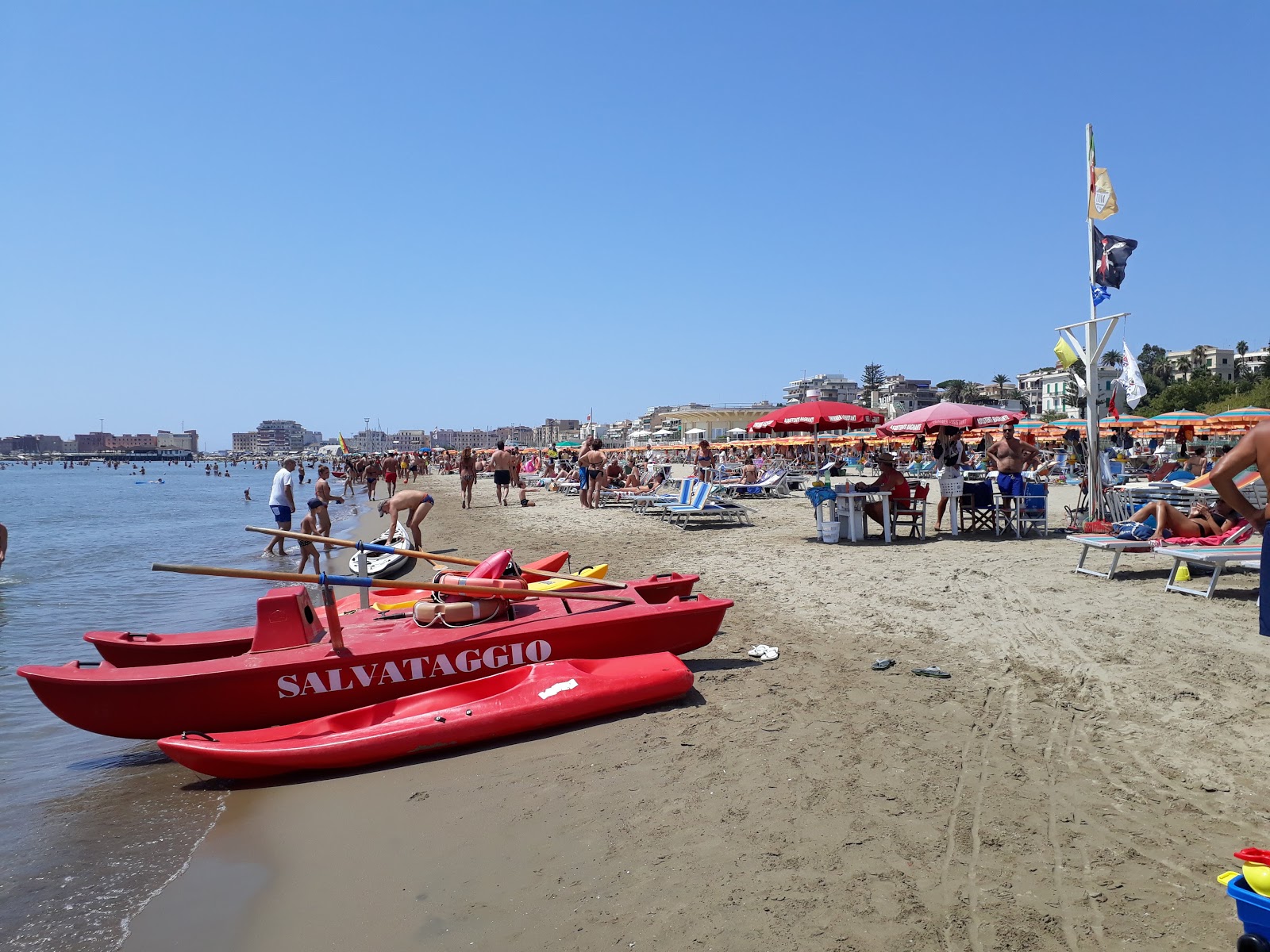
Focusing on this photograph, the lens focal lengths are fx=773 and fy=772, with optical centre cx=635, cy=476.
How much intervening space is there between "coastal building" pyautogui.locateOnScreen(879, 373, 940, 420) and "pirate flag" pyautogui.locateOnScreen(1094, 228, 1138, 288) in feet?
341

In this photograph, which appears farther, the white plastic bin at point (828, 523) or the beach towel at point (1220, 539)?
the white plastic bin at point (828, 523)

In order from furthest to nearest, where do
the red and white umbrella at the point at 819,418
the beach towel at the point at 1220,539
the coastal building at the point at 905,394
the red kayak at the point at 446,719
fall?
the coastal building at the point at 905,394
the red and white umbrella at the point at 819,418
the beach towel at the point at 1220,539
the red kayak at the point at 446,719

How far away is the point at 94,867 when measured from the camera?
3709mm

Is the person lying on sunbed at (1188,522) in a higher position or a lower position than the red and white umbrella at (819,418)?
lower

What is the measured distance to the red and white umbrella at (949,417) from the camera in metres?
11.1

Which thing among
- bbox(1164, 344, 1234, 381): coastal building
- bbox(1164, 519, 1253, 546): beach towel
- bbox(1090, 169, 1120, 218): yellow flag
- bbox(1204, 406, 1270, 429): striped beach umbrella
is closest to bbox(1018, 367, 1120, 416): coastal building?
bbox(1164, 344, 1234, 381): coastal building

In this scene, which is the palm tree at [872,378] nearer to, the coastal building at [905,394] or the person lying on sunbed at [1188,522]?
the coastal building at [905,394]

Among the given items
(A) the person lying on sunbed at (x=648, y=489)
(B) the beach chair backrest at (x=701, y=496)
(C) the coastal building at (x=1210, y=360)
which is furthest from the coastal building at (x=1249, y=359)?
(B) the beach chair backrest at (x=701, y=496)

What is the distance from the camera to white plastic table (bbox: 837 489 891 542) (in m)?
10.9

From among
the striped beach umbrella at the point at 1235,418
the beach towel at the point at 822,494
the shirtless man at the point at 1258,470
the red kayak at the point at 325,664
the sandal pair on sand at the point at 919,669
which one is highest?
the striped beach umbrella at the point at 1235,418

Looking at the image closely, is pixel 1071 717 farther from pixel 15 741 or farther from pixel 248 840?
pixel 15 741

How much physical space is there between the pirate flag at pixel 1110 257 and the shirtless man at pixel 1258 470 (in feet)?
33.1

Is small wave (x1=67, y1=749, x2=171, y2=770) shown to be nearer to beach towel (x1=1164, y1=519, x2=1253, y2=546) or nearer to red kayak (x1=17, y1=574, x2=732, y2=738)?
red kayak (x1=17, y1=574, x2=732, y2=738)

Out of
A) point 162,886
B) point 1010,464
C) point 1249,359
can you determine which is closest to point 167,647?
point 162,886
